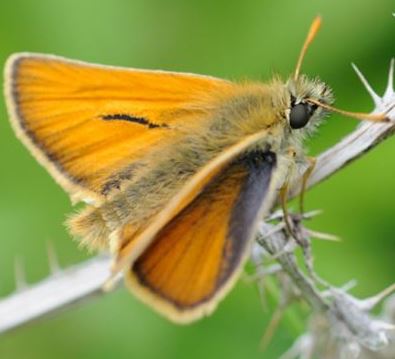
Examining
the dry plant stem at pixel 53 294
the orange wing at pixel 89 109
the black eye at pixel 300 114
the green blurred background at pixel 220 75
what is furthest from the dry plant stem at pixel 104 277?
the green blurred background at pixel 220 75

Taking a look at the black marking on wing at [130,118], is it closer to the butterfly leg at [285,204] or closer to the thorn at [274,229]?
the butterfly leg at [285,204]

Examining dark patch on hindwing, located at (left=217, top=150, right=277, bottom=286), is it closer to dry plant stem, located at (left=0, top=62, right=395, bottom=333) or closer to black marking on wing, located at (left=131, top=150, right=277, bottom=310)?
black marking on wing, located at (left=131, top=150, right=277, bottom=310)

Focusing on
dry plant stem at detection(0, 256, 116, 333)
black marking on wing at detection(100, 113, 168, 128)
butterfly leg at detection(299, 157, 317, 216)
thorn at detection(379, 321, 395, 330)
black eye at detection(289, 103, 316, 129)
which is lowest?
dry plant stem at detection(0, 256, 116, 333)

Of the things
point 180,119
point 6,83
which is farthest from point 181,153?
point 6,83

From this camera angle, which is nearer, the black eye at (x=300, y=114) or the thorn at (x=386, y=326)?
the thorn at (x=386, y=326)

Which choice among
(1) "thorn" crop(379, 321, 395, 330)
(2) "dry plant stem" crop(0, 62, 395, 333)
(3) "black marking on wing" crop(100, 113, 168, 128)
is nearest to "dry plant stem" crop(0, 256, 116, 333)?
(2) "dry plant stem" crop(0, 62, 395, 333)

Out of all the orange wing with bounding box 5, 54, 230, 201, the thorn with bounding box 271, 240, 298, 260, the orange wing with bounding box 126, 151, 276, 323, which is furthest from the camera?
the orange wing with bounding box 5, 54, 230, 201

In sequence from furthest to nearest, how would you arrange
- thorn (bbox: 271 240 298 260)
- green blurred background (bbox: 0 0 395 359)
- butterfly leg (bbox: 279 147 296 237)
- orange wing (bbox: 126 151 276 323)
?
green blurred background (bbox: 0 0 395 359)
butterfly leg (bbox: 279 147 296 237)
thorn (bbox: 271 240 298 260)
orange wing (bbox: 126 151 276 323)
